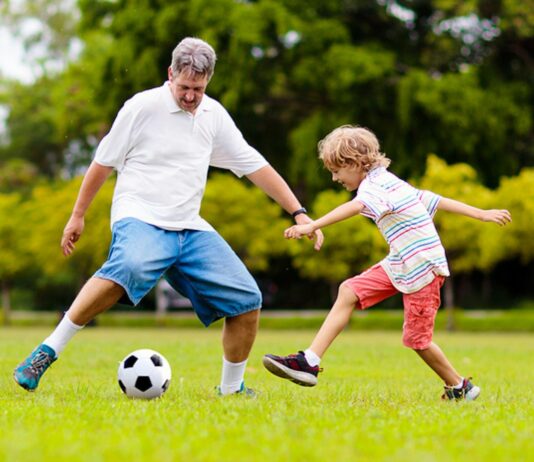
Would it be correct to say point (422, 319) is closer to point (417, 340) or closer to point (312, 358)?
point (417, 340)

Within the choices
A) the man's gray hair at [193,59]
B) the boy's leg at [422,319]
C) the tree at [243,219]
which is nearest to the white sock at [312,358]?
the boy's leg at [422,319]

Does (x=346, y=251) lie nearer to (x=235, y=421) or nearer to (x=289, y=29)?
(x=289, y=29)

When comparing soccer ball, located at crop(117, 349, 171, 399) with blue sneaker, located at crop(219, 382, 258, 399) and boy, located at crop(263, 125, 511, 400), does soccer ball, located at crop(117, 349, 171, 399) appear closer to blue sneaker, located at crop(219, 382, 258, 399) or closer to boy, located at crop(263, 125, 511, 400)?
blue sneaker, located at crop(219, 382, 258, 399)

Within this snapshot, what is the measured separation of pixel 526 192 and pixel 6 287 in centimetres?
2191

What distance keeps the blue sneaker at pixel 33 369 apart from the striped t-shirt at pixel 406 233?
7.25ft

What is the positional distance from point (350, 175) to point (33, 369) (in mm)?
2383

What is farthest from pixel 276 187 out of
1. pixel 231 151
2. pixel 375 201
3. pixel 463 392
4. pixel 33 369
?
pixel 33 369

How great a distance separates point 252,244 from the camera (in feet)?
104

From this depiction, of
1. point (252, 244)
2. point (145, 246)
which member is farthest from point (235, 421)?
point (252, 244)

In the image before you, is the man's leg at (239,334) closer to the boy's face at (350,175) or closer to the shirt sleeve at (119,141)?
the boy's face at (350,175)

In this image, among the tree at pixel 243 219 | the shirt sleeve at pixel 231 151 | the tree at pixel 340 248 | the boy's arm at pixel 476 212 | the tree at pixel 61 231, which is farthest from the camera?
the tree at pixel 61 231

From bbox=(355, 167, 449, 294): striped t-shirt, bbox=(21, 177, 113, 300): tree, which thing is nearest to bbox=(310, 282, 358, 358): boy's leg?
bbox=(355, 167, 449, 294): striped t-shirt

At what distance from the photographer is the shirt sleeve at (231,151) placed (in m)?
6.36

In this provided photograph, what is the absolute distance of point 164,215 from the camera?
599cm
